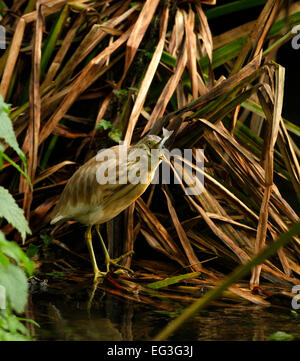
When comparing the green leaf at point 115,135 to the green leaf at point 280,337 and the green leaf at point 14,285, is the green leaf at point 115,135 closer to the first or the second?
the green leaf at point 280,337

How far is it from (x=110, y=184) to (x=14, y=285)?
5.62 ft

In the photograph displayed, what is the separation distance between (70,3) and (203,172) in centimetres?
160

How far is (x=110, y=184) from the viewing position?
319cm

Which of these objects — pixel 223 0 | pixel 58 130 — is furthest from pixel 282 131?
pixel 223 0

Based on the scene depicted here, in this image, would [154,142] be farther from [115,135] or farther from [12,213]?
[12,213]

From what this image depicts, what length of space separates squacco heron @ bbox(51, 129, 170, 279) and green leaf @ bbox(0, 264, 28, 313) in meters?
1.62

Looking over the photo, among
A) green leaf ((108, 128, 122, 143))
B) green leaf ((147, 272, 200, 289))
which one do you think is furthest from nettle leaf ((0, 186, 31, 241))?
green leaf ((108, 128, 122, 143))

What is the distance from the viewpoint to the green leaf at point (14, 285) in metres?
1.47

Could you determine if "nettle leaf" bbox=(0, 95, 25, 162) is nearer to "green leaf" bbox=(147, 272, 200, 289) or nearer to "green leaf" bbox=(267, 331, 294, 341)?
"green leaf" bbox=(267, 331, 294, 341)

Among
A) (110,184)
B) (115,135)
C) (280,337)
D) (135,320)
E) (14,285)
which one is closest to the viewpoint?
(14,285)

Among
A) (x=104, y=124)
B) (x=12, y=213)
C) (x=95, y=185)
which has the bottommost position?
(x=95, y=185)

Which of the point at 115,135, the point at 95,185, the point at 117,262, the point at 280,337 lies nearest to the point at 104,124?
the point at 115,135
